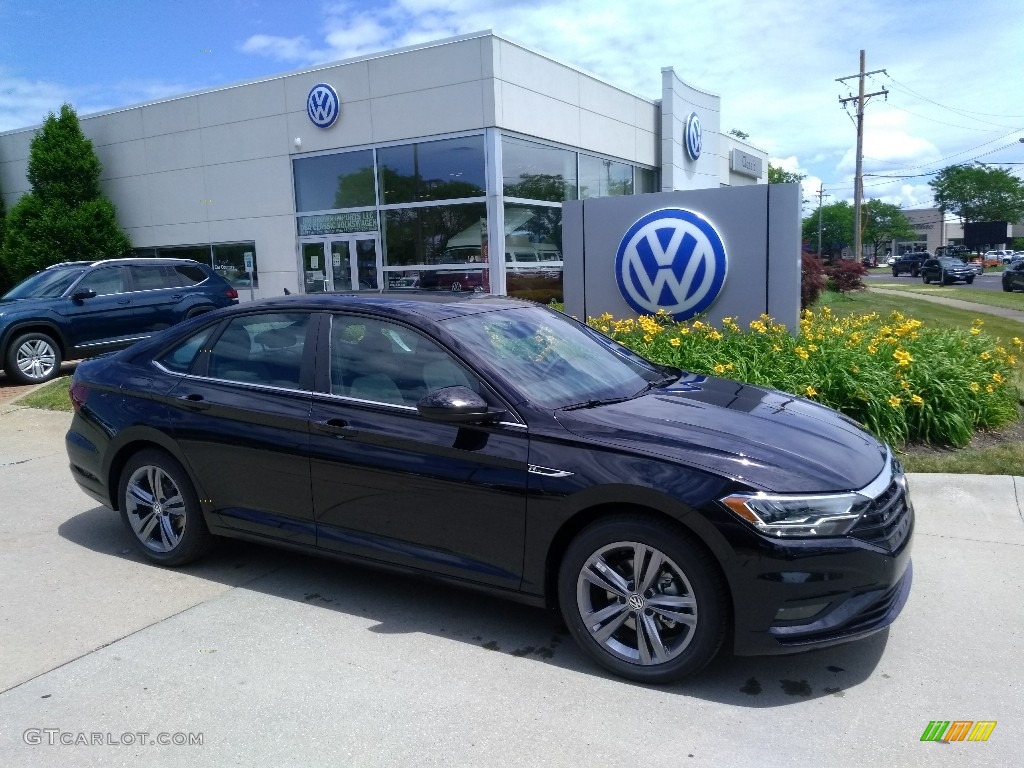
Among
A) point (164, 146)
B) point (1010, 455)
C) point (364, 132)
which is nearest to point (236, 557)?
point (1010, 455)

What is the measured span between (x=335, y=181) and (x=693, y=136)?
11.0 metres

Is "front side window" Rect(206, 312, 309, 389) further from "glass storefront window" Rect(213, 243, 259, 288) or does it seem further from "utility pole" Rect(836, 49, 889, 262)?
"utility pole" Rect(836, 49, 889, 262)

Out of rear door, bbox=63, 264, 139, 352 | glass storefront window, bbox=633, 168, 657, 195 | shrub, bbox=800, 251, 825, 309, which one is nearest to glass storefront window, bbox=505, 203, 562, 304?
glass storefront window, bbox=633, 168, 657, 195

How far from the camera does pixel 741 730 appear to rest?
3088 millimetres

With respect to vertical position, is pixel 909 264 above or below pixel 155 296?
above

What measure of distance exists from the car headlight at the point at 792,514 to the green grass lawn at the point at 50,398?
9.02 m

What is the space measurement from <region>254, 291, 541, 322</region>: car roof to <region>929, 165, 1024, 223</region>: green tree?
110061mm

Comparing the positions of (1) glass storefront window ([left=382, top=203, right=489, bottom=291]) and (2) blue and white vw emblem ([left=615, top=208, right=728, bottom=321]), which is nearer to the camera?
(2) blue and white vw emblem ([left=615, top=208, right=728, bottom=321])

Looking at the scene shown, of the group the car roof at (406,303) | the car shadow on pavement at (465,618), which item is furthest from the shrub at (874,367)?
the car shadow on pavement at (465,618)

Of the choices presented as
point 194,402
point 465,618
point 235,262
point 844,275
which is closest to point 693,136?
point 844,275

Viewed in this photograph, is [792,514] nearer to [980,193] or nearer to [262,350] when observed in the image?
[262,350]

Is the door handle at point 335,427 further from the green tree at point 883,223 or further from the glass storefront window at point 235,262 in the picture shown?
the green tree at point 883,223

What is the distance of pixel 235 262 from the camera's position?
18938 mm

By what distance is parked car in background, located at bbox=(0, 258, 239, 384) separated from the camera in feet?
37.4
